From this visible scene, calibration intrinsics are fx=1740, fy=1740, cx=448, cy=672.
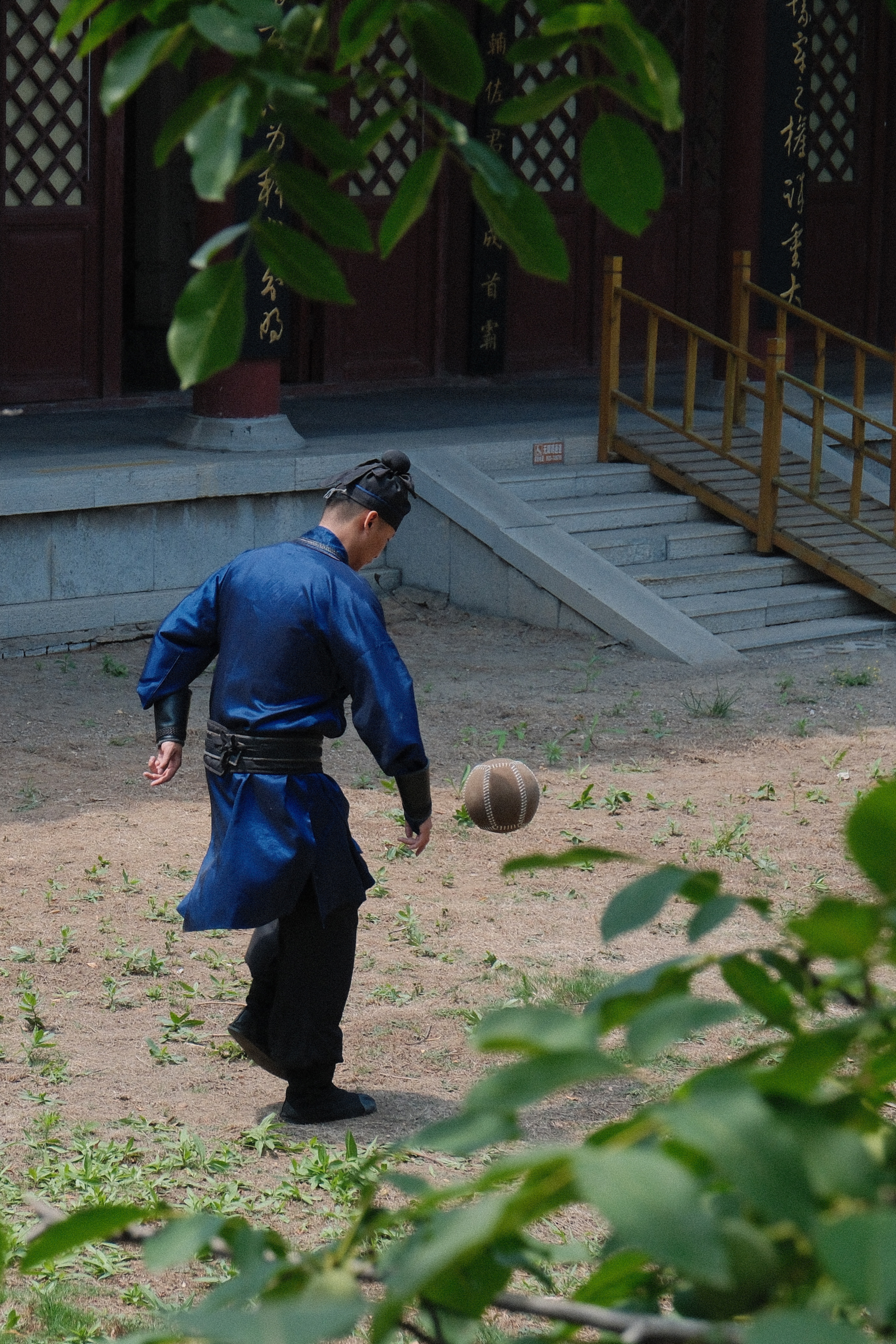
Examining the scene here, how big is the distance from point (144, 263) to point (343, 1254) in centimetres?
1373

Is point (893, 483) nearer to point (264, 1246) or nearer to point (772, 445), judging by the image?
point (772, 445)

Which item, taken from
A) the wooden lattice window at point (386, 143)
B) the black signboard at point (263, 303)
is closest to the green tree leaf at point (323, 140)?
the black signboard at point (263, 303)

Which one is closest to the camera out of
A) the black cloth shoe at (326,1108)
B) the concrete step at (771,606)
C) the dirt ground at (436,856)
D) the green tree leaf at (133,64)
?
the green tree leaf at (133,64)

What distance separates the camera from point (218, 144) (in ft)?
3.77

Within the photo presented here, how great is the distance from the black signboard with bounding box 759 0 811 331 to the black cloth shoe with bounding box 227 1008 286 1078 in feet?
27.3

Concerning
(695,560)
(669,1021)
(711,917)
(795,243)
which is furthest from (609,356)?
(669,1021)

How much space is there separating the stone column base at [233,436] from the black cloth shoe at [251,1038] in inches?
227

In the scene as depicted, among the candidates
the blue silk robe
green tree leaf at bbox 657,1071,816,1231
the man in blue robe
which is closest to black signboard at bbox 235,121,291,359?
the man in blue robe

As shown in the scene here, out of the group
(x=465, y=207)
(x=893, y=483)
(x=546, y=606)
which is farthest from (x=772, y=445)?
(x=465, y=207)

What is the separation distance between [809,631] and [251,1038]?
234 inches

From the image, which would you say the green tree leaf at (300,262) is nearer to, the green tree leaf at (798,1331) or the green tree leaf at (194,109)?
the green tree leaf at (194,109)

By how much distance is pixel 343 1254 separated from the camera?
3.63 feet

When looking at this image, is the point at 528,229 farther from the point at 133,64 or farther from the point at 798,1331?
the point at 798,1331

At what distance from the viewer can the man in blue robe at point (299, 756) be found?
4293mm
